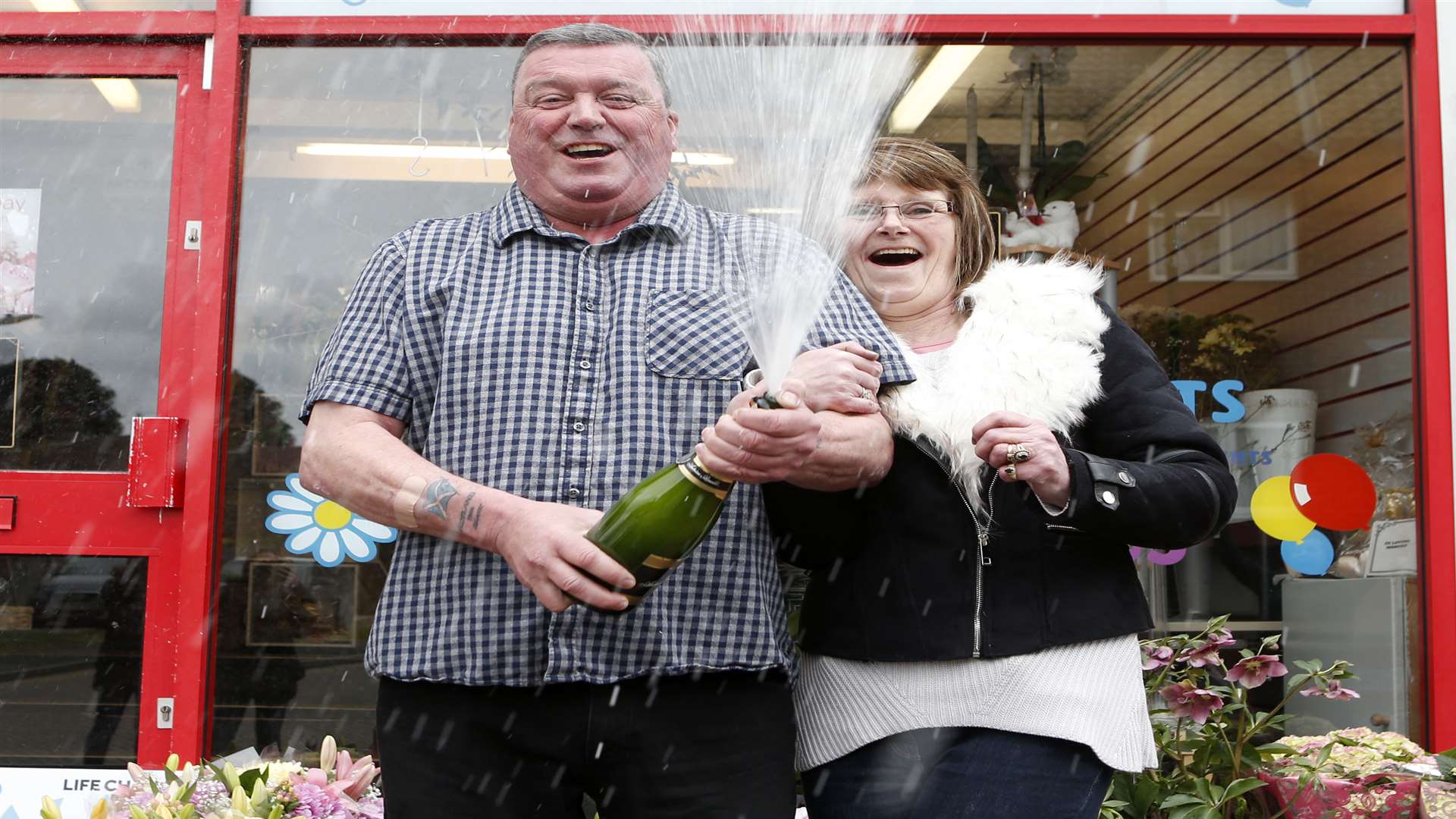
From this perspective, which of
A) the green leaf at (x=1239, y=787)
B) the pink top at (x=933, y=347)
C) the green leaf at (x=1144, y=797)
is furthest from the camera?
the green leaf at (x=1144, y=797)

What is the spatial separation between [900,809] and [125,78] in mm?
3730

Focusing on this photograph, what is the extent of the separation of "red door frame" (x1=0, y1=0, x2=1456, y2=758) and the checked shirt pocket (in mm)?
2464

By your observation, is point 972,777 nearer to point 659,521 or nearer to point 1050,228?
point 659,521

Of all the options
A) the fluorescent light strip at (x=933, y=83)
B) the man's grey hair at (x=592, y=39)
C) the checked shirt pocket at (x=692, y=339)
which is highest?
the fluorescent light strip at (x=933, y=83)

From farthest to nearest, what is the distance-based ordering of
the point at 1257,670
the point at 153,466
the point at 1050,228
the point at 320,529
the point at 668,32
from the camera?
the point at 1050,228 < the point at 320,529 < the point at 668,32 < the point at 153,466 < the point at 1257,670

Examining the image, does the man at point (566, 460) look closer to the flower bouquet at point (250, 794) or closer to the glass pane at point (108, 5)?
the flower bouquet at point (250, 794)

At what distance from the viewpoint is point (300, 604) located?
172 inches

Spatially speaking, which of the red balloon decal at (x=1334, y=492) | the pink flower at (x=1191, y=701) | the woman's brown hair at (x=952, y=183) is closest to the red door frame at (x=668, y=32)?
the red balloon decal at (x=1334, y=492)

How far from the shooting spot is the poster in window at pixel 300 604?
4285mm

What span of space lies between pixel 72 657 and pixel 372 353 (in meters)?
2.99

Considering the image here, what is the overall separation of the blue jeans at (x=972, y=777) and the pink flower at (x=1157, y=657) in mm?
1307

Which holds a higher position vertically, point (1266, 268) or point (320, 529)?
point (1266, 268)

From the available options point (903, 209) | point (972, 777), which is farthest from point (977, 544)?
point (903, 209)

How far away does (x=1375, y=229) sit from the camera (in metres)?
4.61
